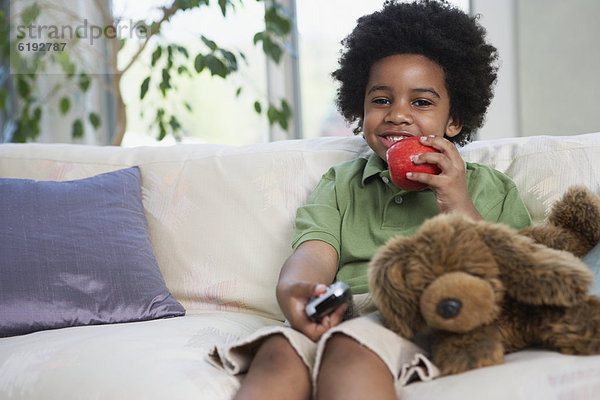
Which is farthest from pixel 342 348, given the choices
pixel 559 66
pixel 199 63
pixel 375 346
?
pixel 559 66

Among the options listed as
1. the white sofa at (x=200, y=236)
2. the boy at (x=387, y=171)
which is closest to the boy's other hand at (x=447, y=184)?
the boy at (x=387, y=171)

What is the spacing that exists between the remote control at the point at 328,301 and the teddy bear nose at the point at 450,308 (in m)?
0.16

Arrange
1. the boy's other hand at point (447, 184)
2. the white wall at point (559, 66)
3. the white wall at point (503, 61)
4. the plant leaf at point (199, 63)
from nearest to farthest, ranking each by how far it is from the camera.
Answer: the boy's other hand at point (447, 184) → the plant leaf at point (199, 63) → the white wall at point (559, 66) → the white wall at point (503, 61)

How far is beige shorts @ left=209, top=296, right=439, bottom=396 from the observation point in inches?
32.9

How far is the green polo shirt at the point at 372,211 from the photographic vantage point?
1188mm

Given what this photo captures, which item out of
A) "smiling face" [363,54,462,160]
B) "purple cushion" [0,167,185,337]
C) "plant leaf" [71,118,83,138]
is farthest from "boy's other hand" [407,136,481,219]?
"plant leaf" [71,118,83,138]

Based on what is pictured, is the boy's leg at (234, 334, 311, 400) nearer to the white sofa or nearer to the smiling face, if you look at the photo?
the white sofa

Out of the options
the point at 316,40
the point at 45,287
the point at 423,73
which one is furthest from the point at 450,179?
the point at 316,40

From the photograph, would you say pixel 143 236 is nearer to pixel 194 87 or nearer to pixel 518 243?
pixel 518 243

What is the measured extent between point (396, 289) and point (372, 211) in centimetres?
44

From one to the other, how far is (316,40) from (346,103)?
57.6 inches

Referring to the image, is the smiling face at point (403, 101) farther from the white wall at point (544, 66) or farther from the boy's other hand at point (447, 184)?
the white wall at point (544, 66)

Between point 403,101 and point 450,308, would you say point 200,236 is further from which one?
point 450,308

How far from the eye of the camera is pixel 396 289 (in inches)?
31.8
